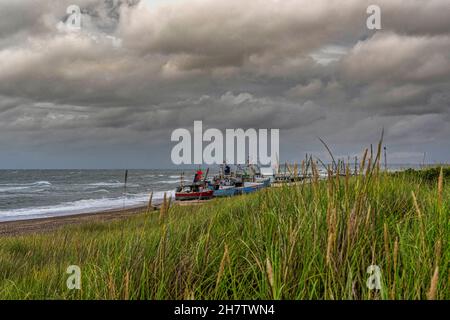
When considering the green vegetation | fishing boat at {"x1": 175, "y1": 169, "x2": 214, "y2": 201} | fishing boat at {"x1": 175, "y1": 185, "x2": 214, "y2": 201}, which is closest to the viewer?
the green vegetation

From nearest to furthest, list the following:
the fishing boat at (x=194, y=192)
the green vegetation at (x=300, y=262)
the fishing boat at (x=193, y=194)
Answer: the green vegetation at (x=300, y=262) → the fishing boat at (x=193, y=194) → the fishing boat at (x=194, y=192)

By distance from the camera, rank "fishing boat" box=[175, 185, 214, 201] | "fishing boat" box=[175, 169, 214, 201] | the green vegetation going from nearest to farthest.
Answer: the green vegetation → "fishing boat" box=[175, 185, 214, 201] → "fishing boat" box=[175, 169, 214, 201]

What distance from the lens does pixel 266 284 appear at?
298 centimetres

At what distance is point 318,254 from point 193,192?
5063 centimetres

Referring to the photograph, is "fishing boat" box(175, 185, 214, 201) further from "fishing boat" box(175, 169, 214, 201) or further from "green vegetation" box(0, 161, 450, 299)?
"green vegetation" box(0, 161, 450, 299)

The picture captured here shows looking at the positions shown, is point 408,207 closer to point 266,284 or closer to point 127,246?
point 266,284

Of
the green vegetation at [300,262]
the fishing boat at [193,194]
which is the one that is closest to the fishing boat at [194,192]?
the fishing boat at [193,194]

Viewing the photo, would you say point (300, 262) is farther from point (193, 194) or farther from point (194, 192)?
point (194, 192)

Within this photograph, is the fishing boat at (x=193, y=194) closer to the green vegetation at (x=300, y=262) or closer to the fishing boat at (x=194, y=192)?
the fishing boat at (x=194, y=192)

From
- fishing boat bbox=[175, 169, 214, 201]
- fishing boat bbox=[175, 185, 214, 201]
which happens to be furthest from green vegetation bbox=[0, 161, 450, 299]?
fishing boat bbox=[175, 185, 214, 201]

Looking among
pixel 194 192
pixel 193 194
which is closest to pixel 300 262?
pixel 193 194

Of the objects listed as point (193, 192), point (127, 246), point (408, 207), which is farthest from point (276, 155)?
point (193, 192)

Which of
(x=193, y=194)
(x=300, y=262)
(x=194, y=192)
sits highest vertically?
(x=300, y=262)

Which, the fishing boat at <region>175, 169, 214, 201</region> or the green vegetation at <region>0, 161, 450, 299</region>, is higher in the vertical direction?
the green vegetation at <region>0, 161, 450, 299</region>
